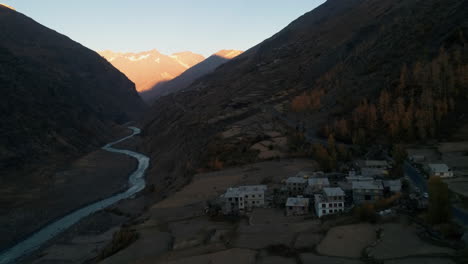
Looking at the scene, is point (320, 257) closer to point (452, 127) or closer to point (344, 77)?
point (452, 127)

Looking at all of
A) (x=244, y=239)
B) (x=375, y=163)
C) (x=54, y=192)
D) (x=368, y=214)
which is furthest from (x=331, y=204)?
(x=54, y=192)

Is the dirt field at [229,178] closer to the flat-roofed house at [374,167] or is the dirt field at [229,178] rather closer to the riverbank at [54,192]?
the flat-roofed house at [374,167]

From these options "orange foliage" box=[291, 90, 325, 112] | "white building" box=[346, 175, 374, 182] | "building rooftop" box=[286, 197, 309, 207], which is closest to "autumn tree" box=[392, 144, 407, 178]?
"white building" box=[346, 175, 374, 182]

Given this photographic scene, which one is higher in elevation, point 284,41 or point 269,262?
point 284,41

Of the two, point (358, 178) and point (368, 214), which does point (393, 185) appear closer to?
point (358, 178)

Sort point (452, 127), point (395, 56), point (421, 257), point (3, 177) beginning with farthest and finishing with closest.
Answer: point (395, 56) → point (3, 177) → point (452, 127) → point (421, 257)

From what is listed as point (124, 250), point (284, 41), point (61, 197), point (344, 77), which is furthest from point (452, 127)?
point (284, 41)

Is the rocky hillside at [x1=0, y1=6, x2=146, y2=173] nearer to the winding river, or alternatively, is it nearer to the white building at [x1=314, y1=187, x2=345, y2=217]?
the winding river
